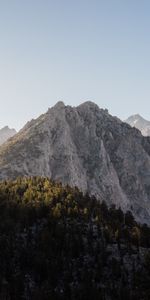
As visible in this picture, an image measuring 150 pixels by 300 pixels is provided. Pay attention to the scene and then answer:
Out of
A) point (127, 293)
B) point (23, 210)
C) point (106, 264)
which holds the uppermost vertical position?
point (23, 210)

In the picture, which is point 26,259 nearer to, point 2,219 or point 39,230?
point 39,230

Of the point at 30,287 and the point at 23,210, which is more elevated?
the point at 23,210

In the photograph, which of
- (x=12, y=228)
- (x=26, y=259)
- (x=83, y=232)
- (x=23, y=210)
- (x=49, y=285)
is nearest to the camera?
(x=49, y=285)

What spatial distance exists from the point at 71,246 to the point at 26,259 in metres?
7.08

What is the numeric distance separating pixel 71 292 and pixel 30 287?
21.8 ft

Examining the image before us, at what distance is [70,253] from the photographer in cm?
7450

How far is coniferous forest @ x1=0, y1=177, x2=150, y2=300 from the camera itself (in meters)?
65.7

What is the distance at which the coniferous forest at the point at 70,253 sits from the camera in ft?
216

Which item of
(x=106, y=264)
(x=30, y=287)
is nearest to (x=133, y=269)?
(x=106, y=264)

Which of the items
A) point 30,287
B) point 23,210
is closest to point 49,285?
point 30,287

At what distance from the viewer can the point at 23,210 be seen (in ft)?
300

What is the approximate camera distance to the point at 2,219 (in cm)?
9081

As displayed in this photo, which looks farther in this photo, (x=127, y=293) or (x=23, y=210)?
(x=23, y=210)

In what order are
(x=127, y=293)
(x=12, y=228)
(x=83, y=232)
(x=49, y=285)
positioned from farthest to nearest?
(x=12, y=228) < (x=83, y=232) < (x=49, y=285) < (x=127, y=293)
